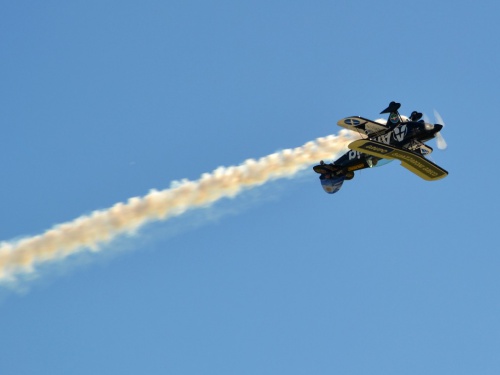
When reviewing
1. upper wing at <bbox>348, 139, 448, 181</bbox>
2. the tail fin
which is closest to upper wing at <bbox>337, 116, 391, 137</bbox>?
the tail fin

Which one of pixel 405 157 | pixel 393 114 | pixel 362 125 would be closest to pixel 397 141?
pixel 405 157

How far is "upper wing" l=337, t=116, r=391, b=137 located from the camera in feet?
305

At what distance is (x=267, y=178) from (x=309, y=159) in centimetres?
282

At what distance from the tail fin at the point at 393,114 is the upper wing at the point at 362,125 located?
37cm

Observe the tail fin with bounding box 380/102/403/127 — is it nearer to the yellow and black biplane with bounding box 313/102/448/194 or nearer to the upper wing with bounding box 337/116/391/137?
the yellow and black biplane with bounding box 313/102/448/194

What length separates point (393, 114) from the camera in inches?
3649

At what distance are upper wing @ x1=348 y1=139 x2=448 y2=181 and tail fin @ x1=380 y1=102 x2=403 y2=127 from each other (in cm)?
176

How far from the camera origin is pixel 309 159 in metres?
98.2

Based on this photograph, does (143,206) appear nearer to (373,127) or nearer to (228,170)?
(228,170)

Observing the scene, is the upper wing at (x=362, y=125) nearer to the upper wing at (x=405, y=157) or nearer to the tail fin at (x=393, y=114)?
the tail fin at (x=393, y=114)

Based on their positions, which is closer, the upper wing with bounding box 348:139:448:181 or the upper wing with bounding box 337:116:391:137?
the upper wing with bounding box 348:139:448:181

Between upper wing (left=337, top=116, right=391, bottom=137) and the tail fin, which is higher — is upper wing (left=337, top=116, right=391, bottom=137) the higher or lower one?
the higher one

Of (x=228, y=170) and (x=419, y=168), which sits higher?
(x=228, y=170)

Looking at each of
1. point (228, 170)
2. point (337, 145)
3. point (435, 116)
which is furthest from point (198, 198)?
point (435, 116)
